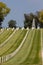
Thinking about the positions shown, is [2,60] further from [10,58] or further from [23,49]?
[23,49]

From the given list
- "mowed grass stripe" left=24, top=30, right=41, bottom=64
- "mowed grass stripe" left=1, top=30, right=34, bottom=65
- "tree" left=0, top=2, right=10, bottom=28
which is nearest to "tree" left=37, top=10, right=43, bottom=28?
"tree" left=0, top=2, right=10, bottom=28

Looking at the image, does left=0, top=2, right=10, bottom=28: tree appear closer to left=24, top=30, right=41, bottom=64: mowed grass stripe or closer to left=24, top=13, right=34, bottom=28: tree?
left=24, top=13, right=34, bottom=28: tree

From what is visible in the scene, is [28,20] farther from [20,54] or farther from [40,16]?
[20,54]

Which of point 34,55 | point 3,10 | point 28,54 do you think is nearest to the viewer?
point 34,55

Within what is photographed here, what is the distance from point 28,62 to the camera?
120 feet

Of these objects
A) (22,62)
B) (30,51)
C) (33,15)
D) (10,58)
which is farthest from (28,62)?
(33,15)

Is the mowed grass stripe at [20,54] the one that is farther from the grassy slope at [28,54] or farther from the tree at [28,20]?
the tree at [28,20]

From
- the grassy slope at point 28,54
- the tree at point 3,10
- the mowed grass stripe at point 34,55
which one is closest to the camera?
the grassy slope at point 28,54

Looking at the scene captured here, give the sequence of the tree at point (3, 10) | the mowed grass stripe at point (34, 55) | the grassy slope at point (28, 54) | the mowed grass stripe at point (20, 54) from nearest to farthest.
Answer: the grassy slope at point (28, 54), the mowed grass stripe at point (20, 54), the mowed grass stripe at point (34, 55), the tree at point (3, 10)

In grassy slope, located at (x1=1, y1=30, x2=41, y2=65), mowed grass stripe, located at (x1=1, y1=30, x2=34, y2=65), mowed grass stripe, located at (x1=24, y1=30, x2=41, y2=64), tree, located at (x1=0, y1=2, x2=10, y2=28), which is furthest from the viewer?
tree, located at (x1=0, y1=2, x2=10, y2=28)

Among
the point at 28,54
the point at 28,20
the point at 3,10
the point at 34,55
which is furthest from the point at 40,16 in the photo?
the point at 34,55

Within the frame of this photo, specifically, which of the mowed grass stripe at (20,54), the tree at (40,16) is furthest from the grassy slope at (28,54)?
the tree at (40,16)

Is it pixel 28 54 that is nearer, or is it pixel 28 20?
pixel 28 54

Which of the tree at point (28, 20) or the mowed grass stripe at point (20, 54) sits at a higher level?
the tree at point (28, 20)
